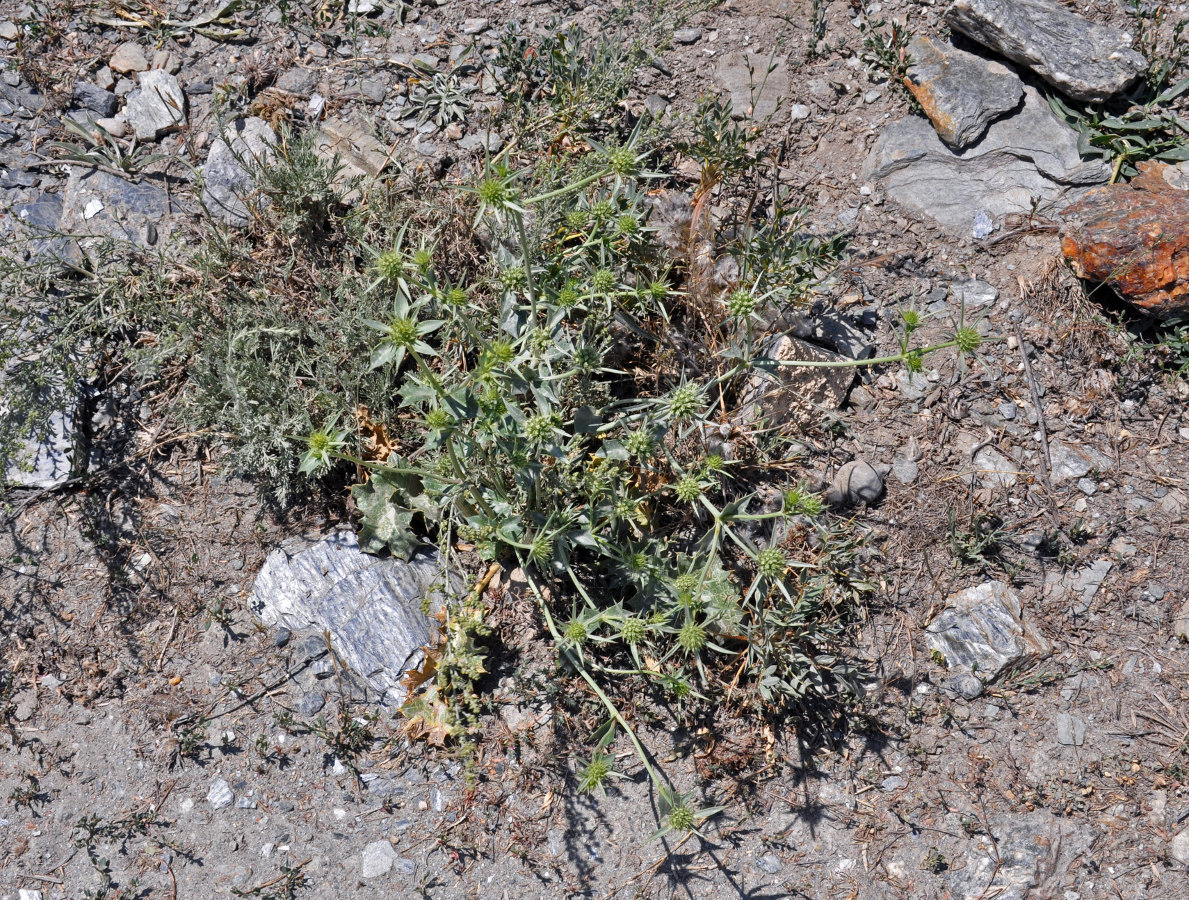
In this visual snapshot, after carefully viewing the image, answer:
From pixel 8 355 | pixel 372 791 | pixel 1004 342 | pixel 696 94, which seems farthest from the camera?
pixel 696 94

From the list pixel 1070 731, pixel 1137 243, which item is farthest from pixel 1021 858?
pixel 1137 243

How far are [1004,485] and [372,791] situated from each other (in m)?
3.36

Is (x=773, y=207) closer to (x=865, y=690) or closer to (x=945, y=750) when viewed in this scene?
(x=865, y=690)

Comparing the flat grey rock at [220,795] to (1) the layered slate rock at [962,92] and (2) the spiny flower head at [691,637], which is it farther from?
(1) the layered slate rock at [962,92]

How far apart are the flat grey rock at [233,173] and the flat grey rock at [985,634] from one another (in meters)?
4.15

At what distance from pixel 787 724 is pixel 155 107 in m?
4.79

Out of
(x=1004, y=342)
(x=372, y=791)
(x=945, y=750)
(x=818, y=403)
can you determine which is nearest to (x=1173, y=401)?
(x=1004, y=342)

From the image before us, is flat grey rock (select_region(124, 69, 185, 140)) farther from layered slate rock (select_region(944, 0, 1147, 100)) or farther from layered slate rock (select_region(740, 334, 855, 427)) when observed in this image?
layered slate rock (select_region(944, 0, 1147, 100))

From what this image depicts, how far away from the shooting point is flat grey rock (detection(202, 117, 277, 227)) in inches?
177

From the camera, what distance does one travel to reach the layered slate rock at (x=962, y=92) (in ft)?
14.7

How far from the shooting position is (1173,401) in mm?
4203

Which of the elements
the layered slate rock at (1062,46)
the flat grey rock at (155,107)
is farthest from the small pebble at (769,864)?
the flat grey rock at (155,107)

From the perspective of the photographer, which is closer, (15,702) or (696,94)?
(15,702)

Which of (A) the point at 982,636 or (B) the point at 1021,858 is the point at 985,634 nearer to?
(A) the point at 982,636
